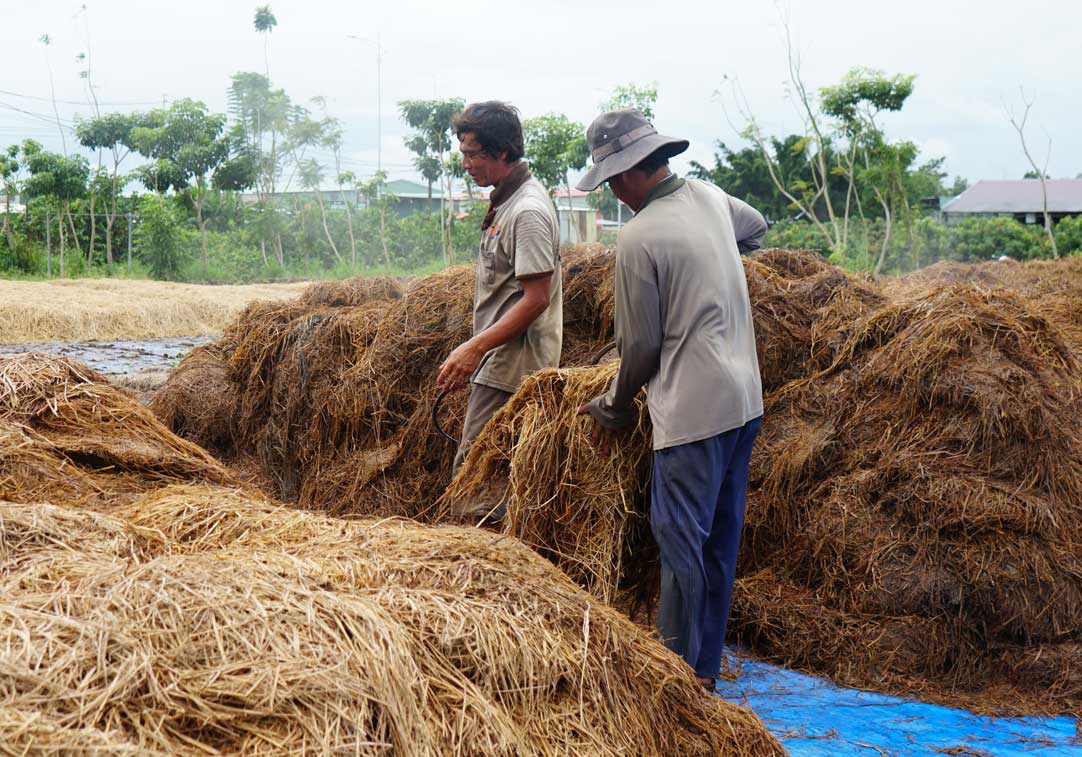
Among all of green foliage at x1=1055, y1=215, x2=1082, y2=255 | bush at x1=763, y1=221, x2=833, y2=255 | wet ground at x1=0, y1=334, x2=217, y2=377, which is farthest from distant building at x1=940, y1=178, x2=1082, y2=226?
wet ground at x1=0, y1=334, x2=217, y2=377

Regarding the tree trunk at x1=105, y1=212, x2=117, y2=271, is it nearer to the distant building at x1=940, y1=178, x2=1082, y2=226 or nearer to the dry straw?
the dry straw

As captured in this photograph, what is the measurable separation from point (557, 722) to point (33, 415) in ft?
9.36

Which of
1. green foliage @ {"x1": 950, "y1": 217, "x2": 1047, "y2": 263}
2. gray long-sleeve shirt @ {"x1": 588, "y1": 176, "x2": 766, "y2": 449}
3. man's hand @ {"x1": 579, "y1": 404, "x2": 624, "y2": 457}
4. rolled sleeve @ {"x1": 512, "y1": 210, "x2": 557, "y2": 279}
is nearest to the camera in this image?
gray long-sleeve shirt @ {"x1": 588, "y1": 176, "x2": 766, "y2": 449}

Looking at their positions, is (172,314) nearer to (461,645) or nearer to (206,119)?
(206,119)

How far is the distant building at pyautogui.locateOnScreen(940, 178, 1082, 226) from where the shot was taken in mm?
45594

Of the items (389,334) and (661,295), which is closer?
(661,295)

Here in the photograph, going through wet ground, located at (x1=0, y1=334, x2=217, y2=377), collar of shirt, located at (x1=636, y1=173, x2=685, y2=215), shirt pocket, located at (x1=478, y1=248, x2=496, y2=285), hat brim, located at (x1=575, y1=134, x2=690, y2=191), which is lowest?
wet ground, located at (x1=0, y1=334, x2=217, y2=377)

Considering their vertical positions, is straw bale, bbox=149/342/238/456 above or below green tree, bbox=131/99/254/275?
below

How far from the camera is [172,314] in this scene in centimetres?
1936

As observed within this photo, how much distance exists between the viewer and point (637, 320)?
3211 mm

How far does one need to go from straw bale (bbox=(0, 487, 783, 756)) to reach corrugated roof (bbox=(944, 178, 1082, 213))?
48.2 meters

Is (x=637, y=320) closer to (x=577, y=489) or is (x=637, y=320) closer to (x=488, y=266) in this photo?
(x=577, y=489)

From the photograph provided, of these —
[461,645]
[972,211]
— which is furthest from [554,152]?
[972,211]

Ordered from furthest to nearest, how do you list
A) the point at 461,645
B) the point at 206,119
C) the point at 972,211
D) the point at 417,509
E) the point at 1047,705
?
1. the point at 972,211
2. the point at 206,119
3. the point at 417,509
4. the point at 1047,705
5. the point at 461,645
